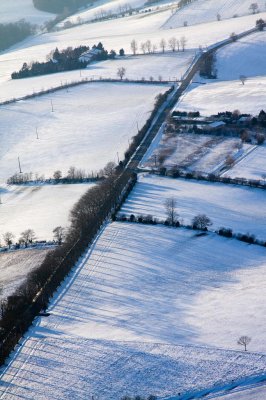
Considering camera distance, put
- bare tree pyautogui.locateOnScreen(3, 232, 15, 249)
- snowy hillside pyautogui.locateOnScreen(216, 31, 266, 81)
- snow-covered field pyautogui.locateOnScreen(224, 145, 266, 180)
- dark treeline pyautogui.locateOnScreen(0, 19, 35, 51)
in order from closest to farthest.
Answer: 1. bare tree pyautogui.locateOnScreen(3, 232, 15, 249)
2. snow-covered field pyautogui.locateOnScreen(224, 145, 266, 180)
3. snowy hillside pyautogui.locateOnScreen(216, 31, 266, 81)
4. dark treeline pyautogui.locateOnScreen(0, 19, 35, 51)

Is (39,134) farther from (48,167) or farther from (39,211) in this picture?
(39,211)

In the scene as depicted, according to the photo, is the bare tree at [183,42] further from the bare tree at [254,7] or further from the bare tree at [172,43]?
the bare tree at [254,7]

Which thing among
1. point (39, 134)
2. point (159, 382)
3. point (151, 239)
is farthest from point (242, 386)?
point (39, 134)

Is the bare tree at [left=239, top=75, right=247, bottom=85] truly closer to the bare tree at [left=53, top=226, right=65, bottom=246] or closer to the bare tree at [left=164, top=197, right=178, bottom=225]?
the bare tree at [left=164, top=197, right=178, bottom=225]

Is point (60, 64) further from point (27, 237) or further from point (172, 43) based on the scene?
point (27, 237)

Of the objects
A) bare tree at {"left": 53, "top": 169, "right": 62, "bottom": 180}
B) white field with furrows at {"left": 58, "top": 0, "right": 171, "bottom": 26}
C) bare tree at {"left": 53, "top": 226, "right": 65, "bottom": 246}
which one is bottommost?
bare tree at {"left": 53, "top": 226, "right": 65, "bottom": 246}

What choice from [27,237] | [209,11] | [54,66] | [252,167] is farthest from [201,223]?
[209,11]

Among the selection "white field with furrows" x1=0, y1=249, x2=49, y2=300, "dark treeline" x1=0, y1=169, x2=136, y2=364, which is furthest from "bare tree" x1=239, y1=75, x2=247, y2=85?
"white field with furrows" x1=0, y1=249, x2=49, y2=300
